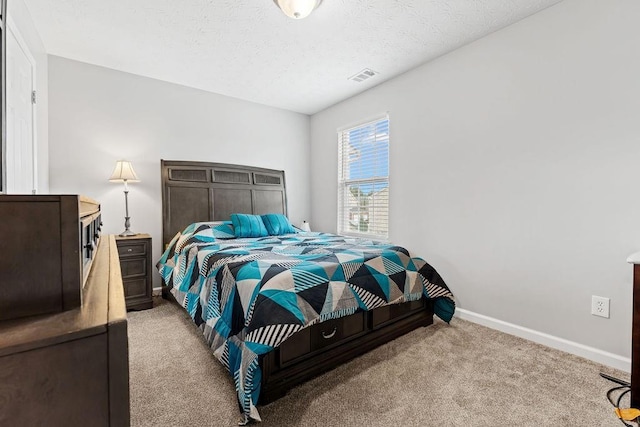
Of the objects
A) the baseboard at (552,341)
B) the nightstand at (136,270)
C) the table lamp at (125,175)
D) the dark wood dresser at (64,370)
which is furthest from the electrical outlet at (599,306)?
the table lamp at (125,175)

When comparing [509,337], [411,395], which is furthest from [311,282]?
[509,337]

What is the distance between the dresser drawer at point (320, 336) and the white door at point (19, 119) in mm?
1990

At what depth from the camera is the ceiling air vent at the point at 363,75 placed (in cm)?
331

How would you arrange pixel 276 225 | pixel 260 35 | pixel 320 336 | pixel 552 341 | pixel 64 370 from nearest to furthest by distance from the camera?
pixel 64 370
pixel 320 336
pixel 552 341
pixel 260 35
pixel 276 225

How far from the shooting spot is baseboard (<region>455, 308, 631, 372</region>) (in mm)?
1980

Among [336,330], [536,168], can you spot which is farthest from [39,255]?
[536,168]

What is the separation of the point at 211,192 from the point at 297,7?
7.86 feet

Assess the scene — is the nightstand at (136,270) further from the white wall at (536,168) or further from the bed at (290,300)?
the white wall at (536,168)

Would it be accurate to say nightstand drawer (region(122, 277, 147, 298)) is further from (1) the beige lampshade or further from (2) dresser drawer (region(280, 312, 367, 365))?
(2) dresser drawer (region(280, 312, 367, 365))

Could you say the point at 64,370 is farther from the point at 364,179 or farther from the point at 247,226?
the point at 364,179

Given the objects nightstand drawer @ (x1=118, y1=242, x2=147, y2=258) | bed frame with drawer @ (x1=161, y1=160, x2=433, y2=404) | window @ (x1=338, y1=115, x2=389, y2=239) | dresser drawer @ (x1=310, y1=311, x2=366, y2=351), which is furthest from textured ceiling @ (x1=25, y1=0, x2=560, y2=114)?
dresser drawer @ (x1=310, y1=311, x2=366, y2=351)

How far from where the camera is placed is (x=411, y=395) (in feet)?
5.55

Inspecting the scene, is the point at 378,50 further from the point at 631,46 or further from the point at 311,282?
the point at 311,282

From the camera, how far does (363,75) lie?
341 centimetres
